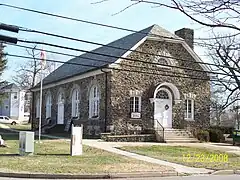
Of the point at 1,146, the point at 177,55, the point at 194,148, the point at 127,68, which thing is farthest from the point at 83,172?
the point at 177,55

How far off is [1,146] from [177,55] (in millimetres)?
17162

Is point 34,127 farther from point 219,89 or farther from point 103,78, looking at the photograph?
point 219,89

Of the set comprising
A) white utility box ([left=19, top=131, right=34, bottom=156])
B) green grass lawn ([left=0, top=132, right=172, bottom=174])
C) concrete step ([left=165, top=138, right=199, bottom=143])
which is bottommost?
concrete step ([left=165, top=138, right=199, bottom=143])

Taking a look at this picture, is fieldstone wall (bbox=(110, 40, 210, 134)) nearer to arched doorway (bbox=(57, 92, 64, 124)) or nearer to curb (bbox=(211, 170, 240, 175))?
arched doorway (bbox=(57, 92, 64, 124))

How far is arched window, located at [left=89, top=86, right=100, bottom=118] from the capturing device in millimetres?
31609

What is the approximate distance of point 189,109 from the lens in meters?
33.2

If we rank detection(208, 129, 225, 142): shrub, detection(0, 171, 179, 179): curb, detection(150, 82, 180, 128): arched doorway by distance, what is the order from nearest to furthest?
detection(0, 171, 179, 179): curb
detection(150, 82, 180, 128): arched doorway
detection(208, 129, 225, 142): shrub

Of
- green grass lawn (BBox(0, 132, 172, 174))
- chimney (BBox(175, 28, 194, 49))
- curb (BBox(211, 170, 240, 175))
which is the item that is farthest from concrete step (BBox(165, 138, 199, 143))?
curb (BBox(211, 170, 240, 175))

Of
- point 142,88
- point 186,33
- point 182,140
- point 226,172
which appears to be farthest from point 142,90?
point 226,172

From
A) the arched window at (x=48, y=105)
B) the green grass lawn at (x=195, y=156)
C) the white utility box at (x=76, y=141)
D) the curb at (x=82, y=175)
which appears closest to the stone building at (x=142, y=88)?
the arched window at (x=48, y=105)

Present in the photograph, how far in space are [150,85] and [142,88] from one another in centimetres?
80

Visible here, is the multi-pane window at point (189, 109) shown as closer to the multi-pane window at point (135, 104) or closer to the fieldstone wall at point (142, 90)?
the fieldstone wall at point (142, 90)

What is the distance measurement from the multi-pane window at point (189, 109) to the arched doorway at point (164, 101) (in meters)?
1.33

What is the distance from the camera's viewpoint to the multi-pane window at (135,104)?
1192 inches
